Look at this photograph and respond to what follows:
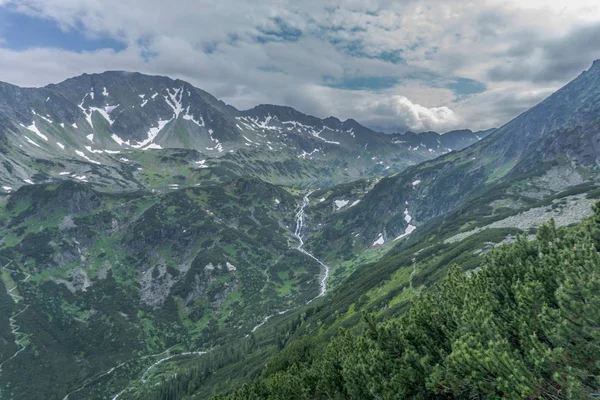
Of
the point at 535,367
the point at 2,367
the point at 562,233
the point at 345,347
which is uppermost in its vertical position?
the point at 562,233

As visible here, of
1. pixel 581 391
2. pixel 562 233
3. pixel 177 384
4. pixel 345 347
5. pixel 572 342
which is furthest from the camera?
pixel 177 384

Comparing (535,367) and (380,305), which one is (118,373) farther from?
(535,367)

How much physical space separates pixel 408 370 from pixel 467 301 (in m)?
5.44

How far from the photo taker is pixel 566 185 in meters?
189

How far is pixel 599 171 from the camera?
187125mm

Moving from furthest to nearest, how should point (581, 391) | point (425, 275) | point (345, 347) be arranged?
point (425, 275)
point (345, 347)
point (581, 391)

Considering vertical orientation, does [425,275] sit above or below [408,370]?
below

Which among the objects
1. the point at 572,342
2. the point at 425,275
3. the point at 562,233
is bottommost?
the point at 425,275

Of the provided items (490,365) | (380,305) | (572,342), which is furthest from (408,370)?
(380,305)

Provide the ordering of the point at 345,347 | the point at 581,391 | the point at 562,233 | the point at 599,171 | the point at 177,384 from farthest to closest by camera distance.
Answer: the point at 599,171, the point at 177,384, the point at 345,347, the point at 562,233, the point at 581,391

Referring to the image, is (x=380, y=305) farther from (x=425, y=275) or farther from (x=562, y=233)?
(x=562, y=233)

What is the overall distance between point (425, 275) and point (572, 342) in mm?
93088

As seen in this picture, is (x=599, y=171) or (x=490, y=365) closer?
(x=490, y=365)

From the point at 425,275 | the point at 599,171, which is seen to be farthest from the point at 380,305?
the point at 599,171
